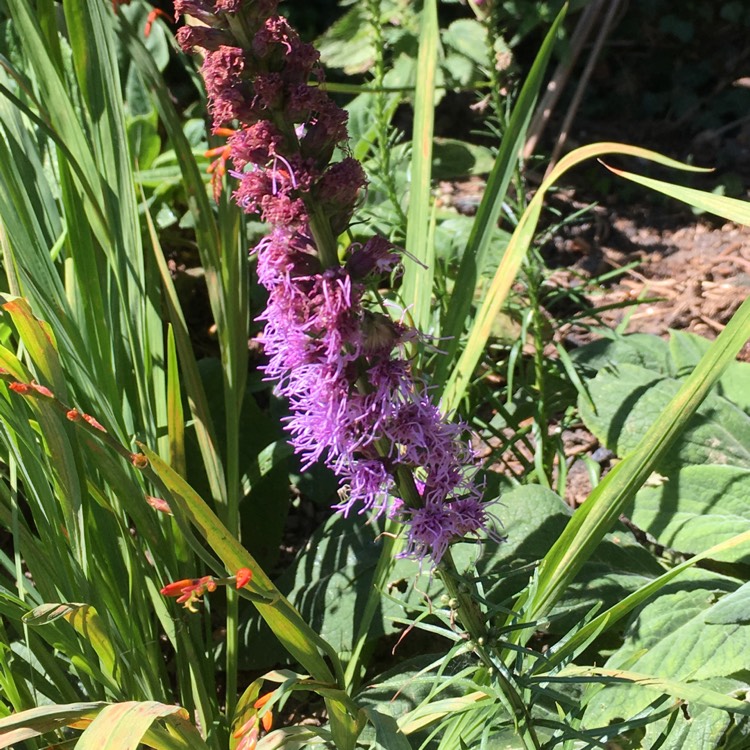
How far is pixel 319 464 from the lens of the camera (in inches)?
85.0

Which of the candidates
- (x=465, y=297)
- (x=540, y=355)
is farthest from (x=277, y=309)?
(x=540, y=355)

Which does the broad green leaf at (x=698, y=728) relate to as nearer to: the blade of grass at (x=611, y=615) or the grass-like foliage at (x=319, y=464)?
the grass-like foliage at (x=319, y=464)

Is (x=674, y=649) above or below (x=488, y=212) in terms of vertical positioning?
below

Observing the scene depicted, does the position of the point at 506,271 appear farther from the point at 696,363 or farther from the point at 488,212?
the point at 696,363

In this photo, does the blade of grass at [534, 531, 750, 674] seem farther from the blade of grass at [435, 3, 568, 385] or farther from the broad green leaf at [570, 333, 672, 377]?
the broad green leaf at [570, 333, 672, 377]

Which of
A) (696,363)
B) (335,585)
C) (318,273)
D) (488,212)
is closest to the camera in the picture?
(318,273)

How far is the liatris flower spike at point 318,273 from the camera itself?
92 centimetres

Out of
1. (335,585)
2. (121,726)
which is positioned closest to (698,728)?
(335,585)

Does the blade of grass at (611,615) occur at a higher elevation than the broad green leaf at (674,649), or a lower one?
higher

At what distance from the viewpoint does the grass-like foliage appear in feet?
3.30

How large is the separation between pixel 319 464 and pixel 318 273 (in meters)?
1.22

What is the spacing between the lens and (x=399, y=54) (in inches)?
128

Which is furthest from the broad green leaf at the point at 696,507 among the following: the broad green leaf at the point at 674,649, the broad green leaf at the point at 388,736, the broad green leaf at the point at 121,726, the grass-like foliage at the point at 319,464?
the broad green leaf at the point at 121,726

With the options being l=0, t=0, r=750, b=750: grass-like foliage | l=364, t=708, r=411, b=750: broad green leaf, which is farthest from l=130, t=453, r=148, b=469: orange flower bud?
l=364, t=708, r=411, b=750: broad green leaf
